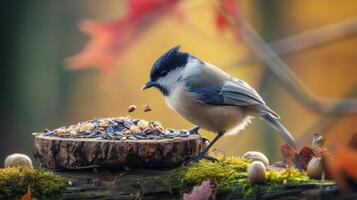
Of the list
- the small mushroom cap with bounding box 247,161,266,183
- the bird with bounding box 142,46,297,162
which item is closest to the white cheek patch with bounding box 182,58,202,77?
the bird with bounding box 142,46,297,162

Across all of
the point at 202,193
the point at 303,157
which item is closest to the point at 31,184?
the point at 202,193

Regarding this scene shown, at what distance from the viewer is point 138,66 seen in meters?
4.82

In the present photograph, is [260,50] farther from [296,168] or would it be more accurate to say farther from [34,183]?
[34,183]

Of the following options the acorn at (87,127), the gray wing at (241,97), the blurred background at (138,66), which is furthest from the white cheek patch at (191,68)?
the blurred background at (138,66)

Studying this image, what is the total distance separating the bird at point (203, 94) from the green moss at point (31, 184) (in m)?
0.54

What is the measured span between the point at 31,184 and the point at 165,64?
656mm

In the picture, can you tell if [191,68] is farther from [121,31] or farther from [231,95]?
[121,31]

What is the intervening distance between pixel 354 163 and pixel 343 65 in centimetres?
258

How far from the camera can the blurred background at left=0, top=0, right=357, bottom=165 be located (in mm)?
3809

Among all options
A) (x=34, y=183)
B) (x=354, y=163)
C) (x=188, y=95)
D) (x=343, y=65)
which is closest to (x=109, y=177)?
(x=34, y=183)

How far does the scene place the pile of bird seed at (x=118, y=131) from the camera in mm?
2027

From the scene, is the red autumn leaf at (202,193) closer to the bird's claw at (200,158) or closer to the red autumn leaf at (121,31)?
the bird's claw at (200,158)

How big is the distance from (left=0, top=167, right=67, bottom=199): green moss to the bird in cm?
54

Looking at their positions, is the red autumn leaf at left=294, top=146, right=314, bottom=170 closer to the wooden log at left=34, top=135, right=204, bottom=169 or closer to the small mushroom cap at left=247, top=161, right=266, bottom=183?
the small mushroom cap at left=247, top=161, right=266, bottom=183
